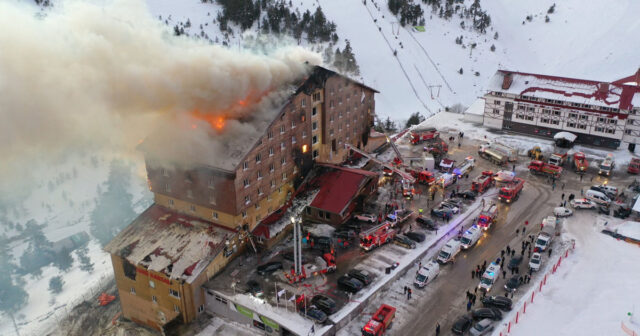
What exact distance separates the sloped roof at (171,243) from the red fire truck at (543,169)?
40.9 m

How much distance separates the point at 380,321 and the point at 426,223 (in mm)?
16208

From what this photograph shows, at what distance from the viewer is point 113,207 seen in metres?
87.2

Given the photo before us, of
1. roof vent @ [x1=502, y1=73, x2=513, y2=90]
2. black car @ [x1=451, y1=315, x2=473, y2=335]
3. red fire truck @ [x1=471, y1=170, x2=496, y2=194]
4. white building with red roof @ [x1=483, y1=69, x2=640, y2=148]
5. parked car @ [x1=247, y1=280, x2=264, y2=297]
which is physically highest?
roof vent @ [x1=502, y1=73, x2=513, y2=90]

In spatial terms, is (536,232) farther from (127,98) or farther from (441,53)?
(441,53)

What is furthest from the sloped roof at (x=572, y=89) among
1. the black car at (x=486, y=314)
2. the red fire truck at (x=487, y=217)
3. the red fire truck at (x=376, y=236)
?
the black car at (x=486, y=314)

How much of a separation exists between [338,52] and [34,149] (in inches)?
3698

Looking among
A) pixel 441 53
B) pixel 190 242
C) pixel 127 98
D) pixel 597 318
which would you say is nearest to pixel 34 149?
pixel 127 98

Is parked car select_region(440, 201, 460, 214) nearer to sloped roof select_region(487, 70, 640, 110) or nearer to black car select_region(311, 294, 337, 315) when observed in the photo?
black car select_region(311, 294, 337, 315)

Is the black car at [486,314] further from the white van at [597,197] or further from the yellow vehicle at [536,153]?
the yellow vehicle at [536,153]

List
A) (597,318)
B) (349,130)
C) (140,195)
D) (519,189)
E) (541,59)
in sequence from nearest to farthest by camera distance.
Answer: (597,318) → (519,189) → (349,130) → (140,195) → (541,59)

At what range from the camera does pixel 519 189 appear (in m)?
58.3

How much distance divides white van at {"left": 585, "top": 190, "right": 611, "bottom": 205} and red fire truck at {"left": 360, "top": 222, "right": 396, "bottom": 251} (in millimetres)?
24183

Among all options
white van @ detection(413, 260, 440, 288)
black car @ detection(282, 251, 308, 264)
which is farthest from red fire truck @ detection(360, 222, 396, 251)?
black car @ detection(282, 251, 308, 264)

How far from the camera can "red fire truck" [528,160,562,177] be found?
62531 mm
